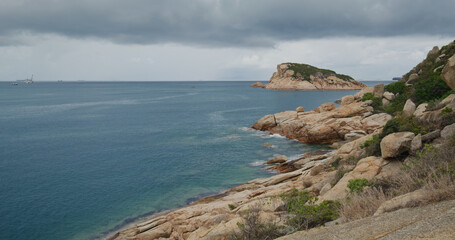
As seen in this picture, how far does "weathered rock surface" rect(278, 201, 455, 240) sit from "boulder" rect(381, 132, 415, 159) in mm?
8988

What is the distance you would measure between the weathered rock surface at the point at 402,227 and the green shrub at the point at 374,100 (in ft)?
142

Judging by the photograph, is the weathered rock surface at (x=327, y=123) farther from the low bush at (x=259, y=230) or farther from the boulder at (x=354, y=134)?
the low bush at (x=259, y=230)

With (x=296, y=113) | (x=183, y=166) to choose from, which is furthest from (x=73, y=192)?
(x=296, y=113)

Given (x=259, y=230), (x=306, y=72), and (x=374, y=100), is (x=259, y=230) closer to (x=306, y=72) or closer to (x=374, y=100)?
(x=374, y=100)

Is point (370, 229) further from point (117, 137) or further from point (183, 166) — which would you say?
point (117, 137)

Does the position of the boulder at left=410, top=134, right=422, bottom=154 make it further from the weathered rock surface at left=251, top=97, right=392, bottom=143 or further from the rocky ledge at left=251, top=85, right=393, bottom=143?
the weathered rock surface at left=251, top=97, right=392, bottom=143

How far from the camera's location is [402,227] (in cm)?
800

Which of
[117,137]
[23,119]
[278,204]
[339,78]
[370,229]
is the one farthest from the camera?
[339,78]

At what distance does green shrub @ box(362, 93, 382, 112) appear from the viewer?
48812 mm

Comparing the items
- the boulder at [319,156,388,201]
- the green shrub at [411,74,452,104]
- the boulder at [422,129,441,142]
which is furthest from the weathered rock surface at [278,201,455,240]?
the green shrub at [411,74,452,104]

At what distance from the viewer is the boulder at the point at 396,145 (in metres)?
17.2

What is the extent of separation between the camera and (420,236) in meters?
7.21

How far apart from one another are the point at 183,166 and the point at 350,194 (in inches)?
1008

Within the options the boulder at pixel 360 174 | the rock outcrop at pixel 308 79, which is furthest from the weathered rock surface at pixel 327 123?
the rock outcrop at pixel 308 79
